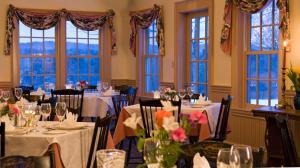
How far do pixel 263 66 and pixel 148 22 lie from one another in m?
2.96

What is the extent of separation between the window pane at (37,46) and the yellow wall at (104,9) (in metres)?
0.55

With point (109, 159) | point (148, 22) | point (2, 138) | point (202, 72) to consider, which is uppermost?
point (148, 22)

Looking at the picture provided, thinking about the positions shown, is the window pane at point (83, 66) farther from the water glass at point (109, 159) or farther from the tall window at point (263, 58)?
the water glass at point (109, 159)

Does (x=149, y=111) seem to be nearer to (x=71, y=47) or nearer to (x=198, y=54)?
(x=198, y=54)

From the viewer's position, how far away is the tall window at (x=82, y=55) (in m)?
9.12

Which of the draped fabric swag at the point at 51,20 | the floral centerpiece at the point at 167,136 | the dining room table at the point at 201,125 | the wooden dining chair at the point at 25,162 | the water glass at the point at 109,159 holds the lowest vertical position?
the dining room table at the point at 201,125

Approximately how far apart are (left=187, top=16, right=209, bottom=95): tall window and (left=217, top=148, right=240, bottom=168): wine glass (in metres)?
6.12

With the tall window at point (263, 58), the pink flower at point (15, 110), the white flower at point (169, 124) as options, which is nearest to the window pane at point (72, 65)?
the tall window at point (263, 58)

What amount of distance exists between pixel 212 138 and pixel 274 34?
208 centimetres

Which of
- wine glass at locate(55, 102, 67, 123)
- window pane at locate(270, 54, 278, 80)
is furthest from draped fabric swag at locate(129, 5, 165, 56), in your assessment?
wine glass at locate(55, 102, 67, 123)

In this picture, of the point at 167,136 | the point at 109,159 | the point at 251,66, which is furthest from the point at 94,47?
the point at 167,136

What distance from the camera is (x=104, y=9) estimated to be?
30.5 feet

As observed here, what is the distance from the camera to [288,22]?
579 cm

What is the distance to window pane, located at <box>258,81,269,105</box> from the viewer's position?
21.1 feet
